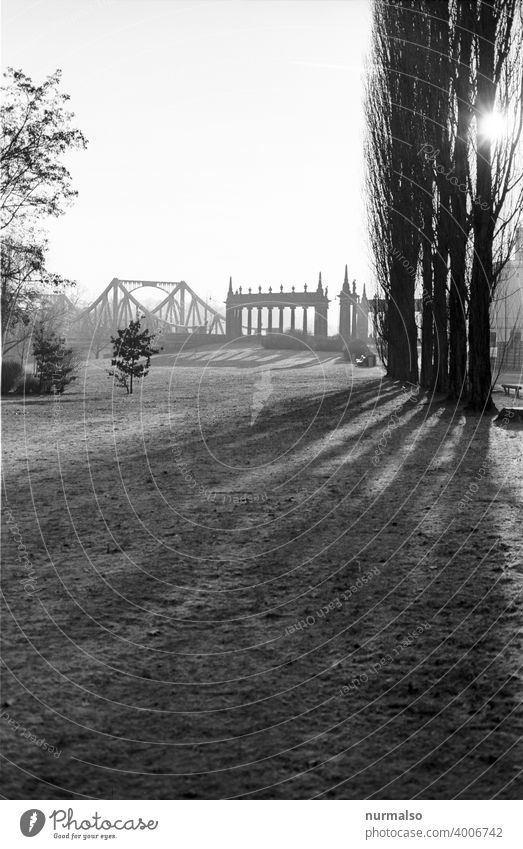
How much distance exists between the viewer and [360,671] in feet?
16.7

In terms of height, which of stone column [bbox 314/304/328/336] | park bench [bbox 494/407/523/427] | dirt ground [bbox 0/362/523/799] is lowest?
dirt ground [bbox 0/362/523/799]

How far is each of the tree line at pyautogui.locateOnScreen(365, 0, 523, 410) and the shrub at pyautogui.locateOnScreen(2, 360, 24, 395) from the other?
539 inches

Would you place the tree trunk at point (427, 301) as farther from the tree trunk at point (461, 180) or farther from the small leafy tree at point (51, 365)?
the small leafy tree at point (51, 365)

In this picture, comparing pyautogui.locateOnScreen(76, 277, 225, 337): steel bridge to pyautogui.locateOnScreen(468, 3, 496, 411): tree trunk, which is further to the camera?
pyautogui.locateOnScreen(76, 277, 225, 337): steel bridge

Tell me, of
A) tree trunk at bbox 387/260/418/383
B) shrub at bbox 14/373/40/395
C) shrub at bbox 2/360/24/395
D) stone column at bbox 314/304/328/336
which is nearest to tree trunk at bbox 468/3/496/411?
tree trunk at bbox 387/260/418/383

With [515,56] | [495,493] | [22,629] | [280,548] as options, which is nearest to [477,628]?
[280,548]

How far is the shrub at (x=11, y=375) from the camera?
1037 inches

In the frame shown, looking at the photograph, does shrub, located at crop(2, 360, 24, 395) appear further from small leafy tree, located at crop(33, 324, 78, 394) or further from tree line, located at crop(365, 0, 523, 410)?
tree line, located at crop(365, 0, 523, 410)

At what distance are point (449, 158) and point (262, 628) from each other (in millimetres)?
17672

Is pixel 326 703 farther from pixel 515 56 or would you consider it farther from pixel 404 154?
pixel 404 154
